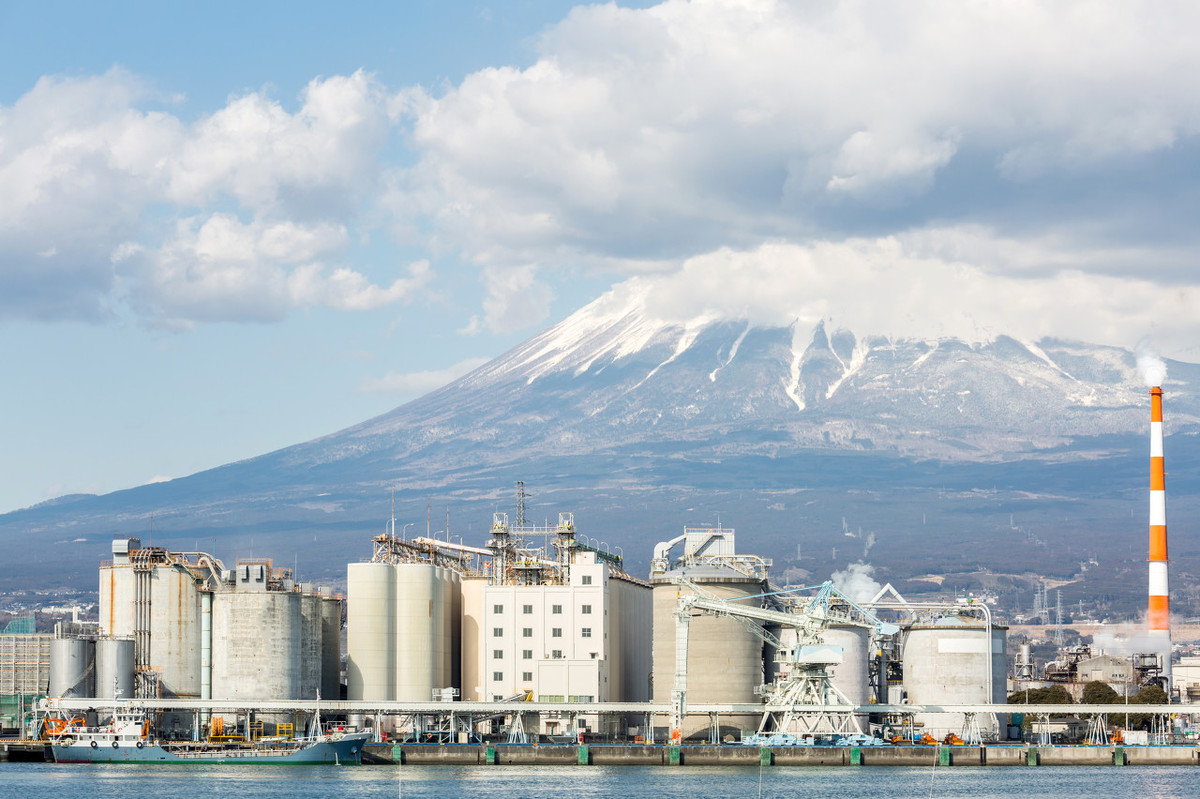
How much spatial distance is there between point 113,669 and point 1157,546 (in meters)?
82.8

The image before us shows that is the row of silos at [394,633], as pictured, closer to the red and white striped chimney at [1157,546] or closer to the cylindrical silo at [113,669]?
the cylindrical silo at [113,669]

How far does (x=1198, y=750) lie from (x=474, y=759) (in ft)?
139

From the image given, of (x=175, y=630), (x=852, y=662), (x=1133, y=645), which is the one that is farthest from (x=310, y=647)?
(x=1133, y=645)

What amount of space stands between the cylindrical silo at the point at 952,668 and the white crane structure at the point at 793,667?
9.71m

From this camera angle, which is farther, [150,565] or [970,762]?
[150,565]

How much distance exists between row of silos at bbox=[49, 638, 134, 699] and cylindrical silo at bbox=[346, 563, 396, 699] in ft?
46.4

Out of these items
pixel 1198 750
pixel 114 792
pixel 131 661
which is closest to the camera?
pixel 114 792

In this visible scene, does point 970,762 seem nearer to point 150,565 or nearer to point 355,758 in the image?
point 355,758

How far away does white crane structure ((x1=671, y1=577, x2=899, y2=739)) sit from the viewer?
10612 cm

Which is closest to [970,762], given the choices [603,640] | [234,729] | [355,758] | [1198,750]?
[1198,750]

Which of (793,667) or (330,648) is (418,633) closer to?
(330,648)

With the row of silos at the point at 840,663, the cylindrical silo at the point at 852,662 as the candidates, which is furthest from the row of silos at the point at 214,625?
the cylindrical silo at the point at 852,662

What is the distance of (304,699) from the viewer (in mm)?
113375

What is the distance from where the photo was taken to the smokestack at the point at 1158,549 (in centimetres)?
14400
